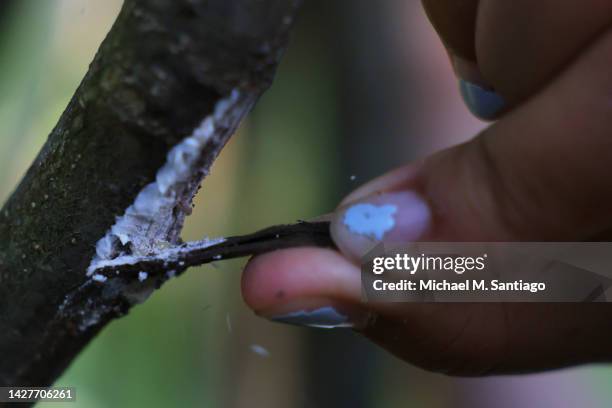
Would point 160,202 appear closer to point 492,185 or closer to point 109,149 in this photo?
point 109,149

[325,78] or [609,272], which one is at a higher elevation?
[325,78]

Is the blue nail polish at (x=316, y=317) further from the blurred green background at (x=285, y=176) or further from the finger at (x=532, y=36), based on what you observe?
the blurred green background at (x=285, y=176)

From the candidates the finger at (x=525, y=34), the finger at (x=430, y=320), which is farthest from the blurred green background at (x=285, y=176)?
the finger at (x=525, y=34)

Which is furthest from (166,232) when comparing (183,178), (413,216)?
(413,216)

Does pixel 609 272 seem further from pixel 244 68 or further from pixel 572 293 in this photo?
pixel 244 68

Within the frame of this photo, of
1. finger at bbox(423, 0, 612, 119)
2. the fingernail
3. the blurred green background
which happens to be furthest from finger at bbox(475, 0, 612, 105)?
the blurred green background
